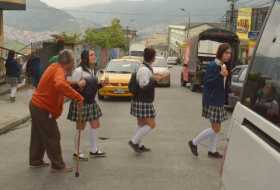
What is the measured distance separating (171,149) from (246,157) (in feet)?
21.9

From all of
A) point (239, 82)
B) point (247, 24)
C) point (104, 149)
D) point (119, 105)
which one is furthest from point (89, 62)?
point (247, 24)

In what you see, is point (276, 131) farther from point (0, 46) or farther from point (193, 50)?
point (193, 50)

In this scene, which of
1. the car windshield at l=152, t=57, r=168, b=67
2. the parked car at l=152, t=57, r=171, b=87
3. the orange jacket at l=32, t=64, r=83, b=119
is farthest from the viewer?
the car windshield at l=152, t=57, r=168, b=67

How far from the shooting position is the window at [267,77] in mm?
2785

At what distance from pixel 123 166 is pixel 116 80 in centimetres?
1181

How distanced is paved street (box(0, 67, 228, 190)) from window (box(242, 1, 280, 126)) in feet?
12.6

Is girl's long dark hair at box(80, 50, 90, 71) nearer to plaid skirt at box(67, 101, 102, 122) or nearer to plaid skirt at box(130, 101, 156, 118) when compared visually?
plaid skirt at box(67, 101, 102, 122)

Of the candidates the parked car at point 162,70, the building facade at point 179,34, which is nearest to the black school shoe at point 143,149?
the parked car at point 162,70

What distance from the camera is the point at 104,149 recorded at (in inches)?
376

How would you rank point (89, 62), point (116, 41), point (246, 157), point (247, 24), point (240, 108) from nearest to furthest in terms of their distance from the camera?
1. point (246, 157)
2. point (240, 108)
3. point (89, 62)
4. point (247, 24)
5. point (116, 41)

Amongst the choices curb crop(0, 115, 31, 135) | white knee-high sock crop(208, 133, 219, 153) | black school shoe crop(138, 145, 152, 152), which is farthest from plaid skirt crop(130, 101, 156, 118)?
curb crop(0, 115, 31, 135)

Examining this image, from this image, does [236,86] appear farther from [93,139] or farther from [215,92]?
[93,139]

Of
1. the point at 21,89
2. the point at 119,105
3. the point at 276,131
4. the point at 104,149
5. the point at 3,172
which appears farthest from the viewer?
the point at 21,89

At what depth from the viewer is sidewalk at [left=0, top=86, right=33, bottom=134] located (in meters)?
12.4
